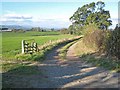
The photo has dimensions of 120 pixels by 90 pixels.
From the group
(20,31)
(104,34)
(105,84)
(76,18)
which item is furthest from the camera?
(20,31)

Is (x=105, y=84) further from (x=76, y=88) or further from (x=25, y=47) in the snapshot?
(x=25, y=47)

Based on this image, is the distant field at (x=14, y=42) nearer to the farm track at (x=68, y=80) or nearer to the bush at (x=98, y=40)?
the bush at (x=98, y=40)

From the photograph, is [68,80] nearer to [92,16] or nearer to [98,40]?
[98,40]

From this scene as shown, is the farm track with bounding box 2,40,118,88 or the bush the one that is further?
the bush

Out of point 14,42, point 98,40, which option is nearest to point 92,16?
point 14,42

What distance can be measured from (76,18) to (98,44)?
6693 centimetres

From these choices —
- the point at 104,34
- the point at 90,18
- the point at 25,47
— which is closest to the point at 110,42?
the point at 104,34

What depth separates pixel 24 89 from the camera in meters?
10.8

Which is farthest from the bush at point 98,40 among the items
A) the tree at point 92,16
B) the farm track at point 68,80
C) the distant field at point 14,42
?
the tree at point 92,16

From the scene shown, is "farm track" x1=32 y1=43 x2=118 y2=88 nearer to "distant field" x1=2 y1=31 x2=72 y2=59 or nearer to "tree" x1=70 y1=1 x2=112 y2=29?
"distant field" x1=2 y1=31 x2=72 y2=59

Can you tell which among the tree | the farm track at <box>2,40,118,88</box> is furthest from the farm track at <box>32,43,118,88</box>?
the tree

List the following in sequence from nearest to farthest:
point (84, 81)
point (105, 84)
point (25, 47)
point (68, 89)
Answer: point (68, 89)
point (105, 84)
point (84, 81)
point (25, 47)

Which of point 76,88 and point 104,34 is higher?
point 104,34

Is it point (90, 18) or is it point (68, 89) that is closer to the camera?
point (68, 89)
